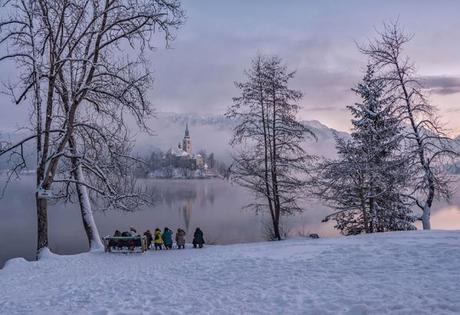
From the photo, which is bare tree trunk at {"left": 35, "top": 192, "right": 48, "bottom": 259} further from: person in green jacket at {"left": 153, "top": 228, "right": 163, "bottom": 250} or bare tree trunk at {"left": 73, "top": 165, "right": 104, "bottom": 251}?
person in green jacket at {"left": 153, "top": 228, "right": 163, "bottom": 250}

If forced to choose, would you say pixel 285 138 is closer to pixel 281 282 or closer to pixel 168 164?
pixel 281 282

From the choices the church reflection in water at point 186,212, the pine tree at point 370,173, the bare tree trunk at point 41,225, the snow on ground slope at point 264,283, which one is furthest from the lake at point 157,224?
the snow on ground slope at point 264,283

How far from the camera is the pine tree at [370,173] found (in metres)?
24.3

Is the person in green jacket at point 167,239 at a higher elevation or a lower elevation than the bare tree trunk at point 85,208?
lower

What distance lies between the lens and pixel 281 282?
31.9 feet

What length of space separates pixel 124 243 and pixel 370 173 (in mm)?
14690

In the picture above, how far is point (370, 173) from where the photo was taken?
80.6 ft

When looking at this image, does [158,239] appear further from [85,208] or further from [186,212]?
[186,212]

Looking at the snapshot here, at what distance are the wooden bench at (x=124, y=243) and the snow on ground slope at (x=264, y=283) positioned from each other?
320cm

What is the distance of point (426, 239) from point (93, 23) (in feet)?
50.4

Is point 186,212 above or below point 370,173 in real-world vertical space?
below

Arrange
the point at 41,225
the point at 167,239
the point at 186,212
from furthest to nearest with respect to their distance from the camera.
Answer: the point at 186,212, the point at 167,239, the point at 41,225

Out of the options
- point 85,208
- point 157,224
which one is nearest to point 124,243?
point 85,208

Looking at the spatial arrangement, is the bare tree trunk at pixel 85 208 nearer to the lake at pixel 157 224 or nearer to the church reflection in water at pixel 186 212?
the lake at pixel 157 224
